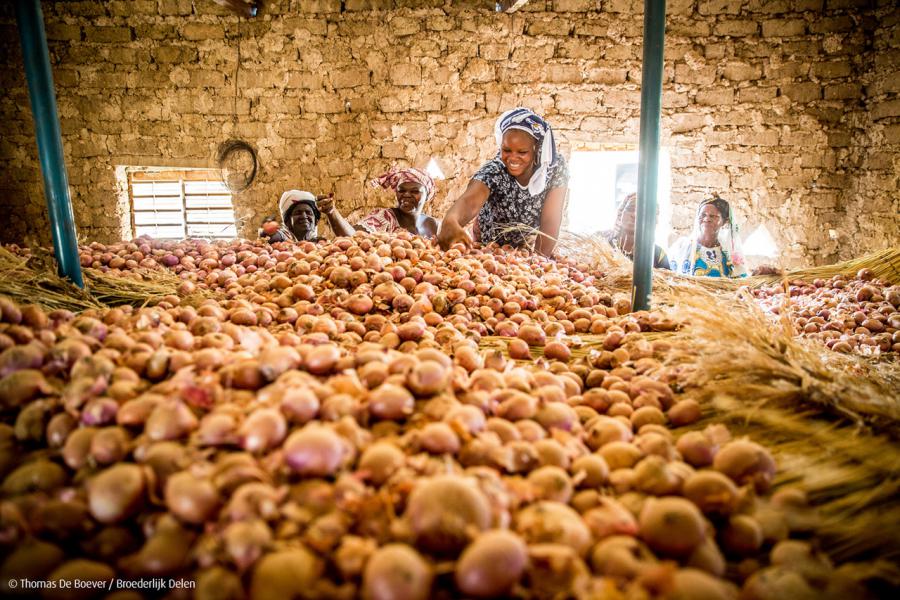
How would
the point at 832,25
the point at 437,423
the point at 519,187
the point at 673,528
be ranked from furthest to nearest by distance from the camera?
the point at 832,25 → the point at 519,187 → the point at 437,423 → the point at 673,528

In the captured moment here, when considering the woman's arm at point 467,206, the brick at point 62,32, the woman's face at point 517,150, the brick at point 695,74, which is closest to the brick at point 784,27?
the brick at point 695,74

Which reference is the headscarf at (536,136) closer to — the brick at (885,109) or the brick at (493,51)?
the brick at (493,51)

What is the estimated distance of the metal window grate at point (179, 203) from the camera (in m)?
6.36

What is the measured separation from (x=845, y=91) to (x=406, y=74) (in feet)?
18.9

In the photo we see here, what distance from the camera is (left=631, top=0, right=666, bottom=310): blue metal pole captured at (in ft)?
5.15

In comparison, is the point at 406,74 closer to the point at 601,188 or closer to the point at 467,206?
the point at 601,188

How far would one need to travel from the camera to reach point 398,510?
2.08ft

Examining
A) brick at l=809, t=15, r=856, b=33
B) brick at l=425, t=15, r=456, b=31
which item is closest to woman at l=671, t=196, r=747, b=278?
brick at l=809, t=15, r=856, b=33

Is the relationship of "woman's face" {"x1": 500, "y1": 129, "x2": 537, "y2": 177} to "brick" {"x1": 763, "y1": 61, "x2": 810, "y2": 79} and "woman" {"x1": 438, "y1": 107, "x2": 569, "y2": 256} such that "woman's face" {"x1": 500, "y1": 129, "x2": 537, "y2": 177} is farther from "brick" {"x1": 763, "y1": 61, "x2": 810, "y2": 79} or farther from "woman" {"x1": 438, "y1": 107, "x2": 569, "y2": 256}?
"brick" {"x1": 763, "y1": 61, "x2": 810, "y2": 79}

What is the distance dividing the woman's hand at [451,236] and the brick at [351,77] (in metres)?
4.18

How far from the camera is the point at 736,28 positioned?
577 centimetres

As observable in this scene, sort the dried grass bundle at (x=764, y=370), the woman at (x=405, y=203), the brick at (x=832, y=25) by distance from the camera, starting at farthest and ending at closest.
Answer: the brick at (x=832, y=25) → the woman at (x=405, y=203) → the dried grass bundle at (x=764, y=370)

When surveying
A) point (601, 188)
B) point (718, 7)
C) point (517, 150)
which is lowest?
point (517, 150)

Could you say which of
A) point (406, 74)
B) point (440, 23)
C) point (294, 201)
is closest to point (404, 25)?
point (440, 23)
